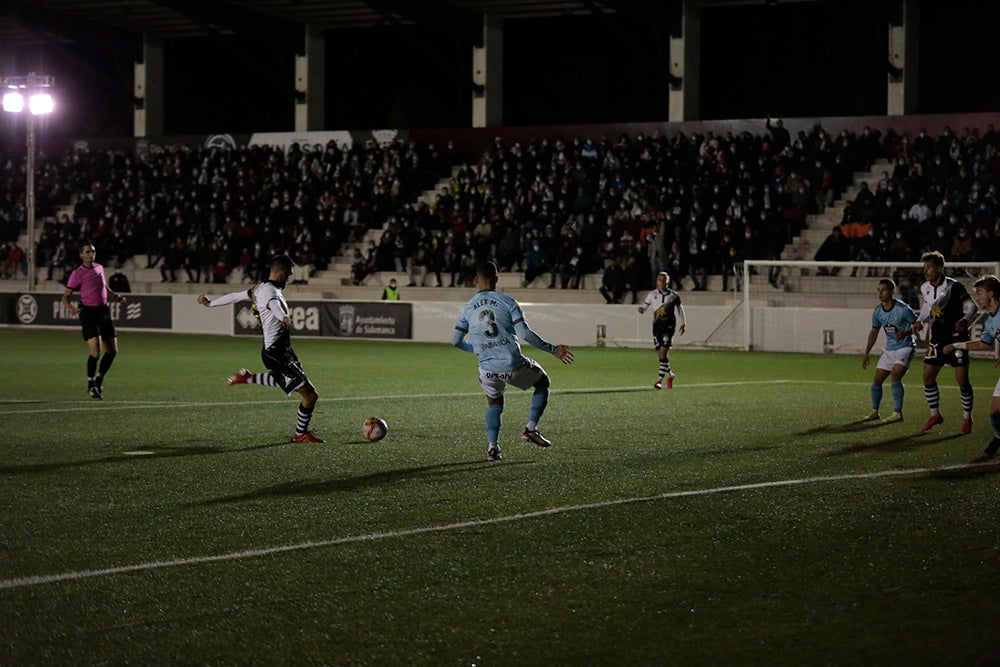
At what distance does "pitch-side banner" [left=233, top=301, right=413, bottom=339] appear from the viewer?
1321 inches

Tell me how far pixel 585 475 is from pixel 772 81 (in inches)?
1435

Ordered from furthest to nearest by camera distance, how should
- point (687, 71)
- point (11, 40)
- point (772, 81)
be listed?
point (11, 40), point (772, 81), point (687, 71)

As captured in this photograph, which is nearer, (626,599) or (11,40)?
(626,599)

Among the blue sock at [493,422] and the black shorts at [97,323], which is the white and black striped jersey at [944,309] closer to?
the blue sock at [493,422]

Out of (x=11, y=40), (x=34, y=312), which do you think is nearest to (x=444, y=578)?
(x=34, y=312)

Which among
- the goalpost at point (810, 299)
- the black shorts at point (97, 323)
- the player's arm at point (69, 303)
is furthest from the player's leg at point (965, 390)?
the goalpost at point (810, 299)

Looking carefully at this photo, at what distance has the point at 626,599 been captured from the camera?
685cm

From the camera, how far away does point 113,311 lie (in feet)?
123

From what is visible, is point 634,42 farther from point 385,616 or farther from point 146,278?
point 385,616

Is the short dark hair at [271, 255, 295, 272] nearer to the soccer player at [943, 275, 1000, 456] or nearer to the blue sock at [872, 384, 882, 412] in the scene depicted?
the soccer player at [943, 275, 1000, 456]

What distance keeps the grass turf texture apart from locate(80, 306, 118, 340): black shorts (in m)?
1.69

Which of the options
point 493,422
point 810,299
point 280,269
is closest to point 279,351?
point 280,269

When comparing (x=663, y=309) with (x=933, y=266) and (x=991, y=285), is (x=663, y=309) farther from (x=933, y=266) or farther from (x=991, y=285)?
(x=991, y=285)

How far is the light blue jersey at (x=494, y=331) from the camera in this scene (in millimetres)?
12430
